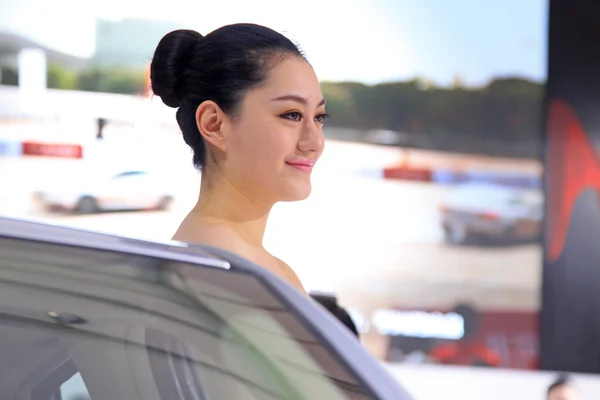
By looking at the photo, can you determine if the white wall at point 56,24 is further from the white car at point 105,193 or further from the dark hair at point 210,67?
the dark hair at point 210,67

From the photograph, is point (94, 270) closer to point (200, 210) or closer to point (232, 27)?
point (200, 210)

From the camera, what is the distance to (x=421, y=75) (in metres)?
5.47

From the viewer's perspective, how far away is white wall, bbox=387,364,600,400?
5410mm

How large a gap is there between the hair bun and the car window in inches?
29.7

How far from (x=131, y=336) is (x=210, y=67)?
0.75m

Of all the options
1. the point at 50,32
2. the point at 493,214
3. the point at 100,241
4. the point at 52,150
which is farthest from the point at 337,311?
the point at 50,32

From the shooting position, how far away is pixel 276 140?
1.58m

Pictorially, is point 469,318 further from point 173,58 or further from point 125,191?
point 173,58

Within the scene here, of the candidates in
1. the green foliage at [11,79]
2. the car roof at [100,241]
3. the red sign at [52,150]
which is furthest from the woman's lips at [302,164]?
the green foliage at [11,79]

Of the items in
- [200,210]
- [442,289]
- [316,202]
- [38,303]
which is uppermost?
[316,202]

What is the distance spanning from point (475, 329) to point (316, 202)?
1.09m

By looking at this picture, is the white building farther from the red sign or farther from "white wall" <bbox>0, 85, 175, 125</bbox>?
the red sign

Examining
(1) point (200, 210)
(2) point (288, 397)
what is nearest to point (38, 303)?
(2) point (288, 397)

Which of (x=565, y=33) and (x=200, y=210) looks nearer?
(x=200, y=210)
